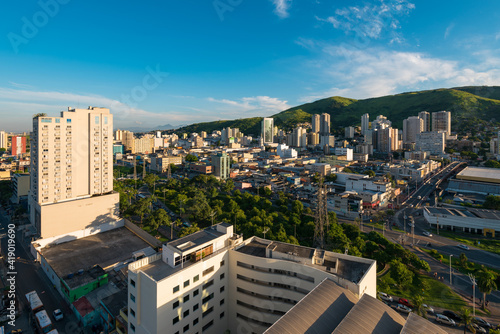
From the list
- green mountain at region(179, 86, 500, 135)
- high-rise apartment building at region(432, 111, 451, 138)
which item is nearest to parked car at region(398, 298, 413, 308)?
high-rise apartment building at region(432, 111, 451, 138)

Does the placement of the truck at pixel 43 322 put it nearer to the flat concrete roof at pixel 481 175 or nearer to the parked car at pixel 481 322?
the parked car at pixel 481 322

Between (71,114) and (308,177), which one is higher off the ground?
(71,114)

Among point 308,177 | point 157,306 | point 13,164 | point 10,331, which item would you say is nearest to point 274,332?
point 157,306

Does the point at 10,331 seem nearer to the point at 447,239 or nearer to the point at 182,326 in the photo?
the point at 182,326

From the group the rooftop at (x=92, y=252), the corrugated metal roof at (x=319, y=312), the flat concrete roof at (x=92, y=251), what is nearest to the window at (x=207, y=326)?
the corrugated metal roof at (x=319, y=312)

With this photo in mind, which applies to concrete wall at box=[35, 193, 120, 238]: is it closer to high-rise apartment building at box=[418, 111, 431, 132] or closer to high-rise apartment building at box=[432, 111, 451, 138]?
high-rise apartment building at box=[432, 111, 451, 138]

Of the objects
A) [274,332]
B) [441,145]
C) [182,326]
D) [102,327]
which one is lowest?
[102,327]
